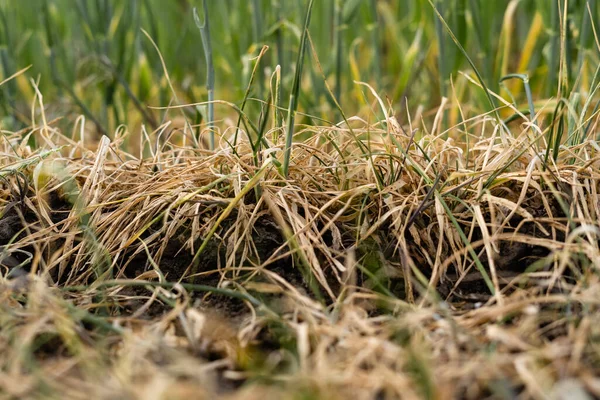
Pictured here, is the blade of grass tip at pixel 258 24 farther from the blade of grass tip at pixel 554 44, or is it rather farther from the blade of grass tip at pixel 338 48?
the blade of grass tip at pixel 554 44

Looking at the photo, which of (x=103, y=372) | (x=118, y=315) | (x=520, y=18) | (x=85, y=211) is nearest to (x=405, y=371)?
(x=103, y=372)

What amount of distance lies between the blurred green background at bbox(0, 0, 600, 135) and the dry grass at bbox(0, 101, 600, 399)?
35 cm

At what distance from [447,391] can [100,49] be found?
5.00 ft

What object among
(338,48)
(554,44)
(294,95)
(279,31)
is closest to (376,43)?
(338,48)

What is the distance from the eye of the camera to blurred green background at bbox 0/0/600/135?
1.70 metres

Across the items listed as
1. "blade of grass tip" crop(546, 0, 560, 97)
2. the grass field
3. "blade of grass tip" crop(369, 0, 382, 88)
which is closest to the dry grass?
the grass field

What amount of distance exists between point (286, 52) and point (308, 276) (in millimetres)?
1338

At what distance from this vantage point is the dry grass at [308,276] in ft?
2.36

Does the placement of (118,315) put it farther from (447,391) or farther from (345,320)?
(447,391)

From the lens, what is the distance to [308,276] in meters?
1.03

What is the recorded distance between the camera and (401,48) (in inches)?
86.3

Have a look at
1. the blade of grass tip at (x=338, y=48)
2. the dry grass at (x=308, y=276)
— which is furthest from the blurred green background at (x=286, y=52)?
the dry grass at (x=308, y=276)

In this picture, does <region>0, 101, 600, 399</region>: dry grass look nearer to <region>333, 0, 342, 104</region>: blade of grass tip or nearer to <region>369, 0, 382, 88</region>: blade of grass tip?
<region>333, 0, 342, 104</region>: blade of grass tip

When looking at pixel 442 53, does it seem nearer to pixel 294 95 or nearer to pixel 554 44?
pixel 554 44
